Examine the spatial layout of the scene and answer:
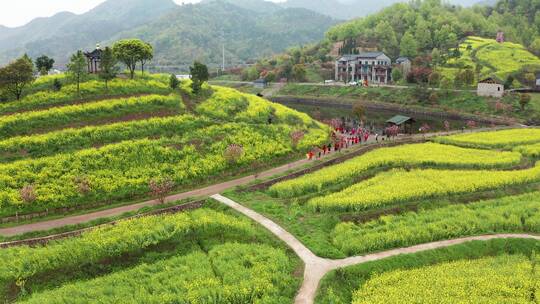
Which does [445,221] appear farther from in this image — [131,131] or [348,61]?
[348,61]

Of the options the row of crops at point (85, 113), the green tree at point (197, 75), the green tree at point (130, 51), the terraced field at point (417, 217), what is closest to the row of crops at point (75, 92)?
the row of crops at point (85, 113)

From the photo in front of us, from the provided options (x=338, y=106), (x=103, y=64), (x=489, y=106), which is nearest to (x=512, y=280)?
(x=103, y=64)

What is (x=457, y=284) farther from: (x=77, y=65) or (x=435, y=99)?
(x=435, y=99)

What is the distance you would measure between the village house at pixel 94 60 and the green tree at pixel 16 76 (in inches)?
431

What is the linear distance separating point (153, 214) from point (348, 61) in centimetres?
9876

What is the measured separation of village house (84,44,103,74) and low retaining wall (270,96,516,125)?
55.7 metres

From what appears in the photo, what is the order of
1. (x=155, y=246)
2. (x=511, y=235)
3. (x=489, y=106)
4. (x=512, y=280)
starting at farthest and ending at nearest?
(x=489, y=106)
(x=511, y=235)
(x=155, y=246)
(x=512, y=280)

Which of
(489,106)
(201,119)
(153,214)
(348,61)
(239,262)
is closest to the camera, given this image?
(239,262)

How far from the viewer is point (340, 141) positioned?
5456cm

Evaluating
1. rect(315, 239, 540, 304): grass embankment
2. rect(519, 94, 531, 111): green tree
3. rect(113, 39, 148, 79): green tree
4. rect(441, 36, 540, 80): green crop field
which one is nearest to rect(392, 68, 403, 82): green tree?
rect(441, 36, 540, 80): green crop field

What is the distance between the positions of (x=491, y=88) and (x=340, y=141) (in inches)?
1836

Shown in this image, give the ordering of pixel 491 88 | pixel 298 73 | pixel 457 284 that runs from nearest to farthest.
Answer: pixel 457 284 → pixel 491 88 → pixel 298 73

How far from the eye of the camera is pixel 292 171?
42906 mm

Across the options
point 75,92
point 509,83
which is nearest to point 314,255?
point 75,92
